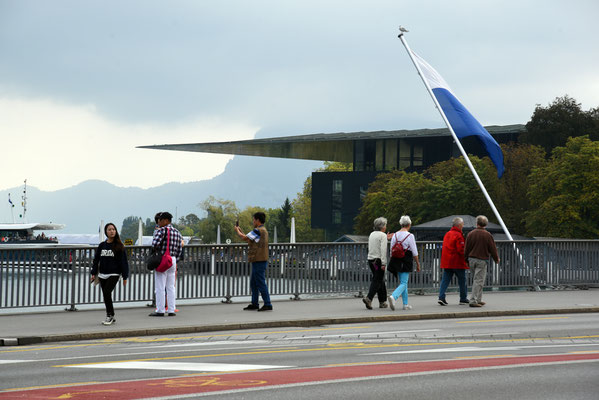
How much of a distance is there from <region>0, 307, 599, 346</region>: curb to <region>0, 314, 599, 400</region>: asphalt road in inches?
19.4

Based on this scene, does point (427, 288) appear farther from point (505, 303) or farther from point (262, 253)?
point (262, 253)

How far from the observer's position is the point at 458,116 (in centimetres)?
2614

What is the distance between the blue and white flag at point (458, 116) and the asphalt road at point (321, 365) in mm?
11824

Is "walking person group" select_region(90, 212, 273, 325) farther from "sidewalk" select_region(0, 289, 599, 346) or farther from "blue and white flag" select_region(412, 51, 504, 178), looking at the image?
"blue and white flag" select_region(412, 51, 504, 178)

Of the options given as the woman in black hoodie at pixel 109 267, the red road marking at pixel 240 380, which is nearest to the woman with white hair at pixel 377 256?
the woman in black hoodie at pixel 109 267

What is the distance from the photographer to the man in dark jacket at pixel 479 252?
56.3 feet

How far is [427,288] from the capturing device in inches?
797

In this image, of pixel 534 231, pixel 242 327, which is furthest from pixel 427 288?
pixel 534 231

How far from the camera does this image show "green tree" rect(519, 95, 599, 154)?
72.5m

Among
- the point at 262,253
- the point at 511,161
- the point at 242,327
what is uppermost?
the point at 511,161

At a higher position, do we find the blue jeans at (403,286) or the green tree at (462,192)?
the green tree at (462,192)

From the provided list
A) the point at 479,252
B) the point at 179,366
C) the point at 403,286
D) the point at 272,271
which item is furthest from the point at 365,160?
the point at 179,366

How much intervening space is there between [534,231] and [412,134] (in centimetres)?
3489

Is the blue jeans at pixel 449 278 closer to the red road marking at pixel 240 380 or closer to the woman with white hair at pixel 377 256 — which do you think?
the woman with white hair at pixel 377 256
